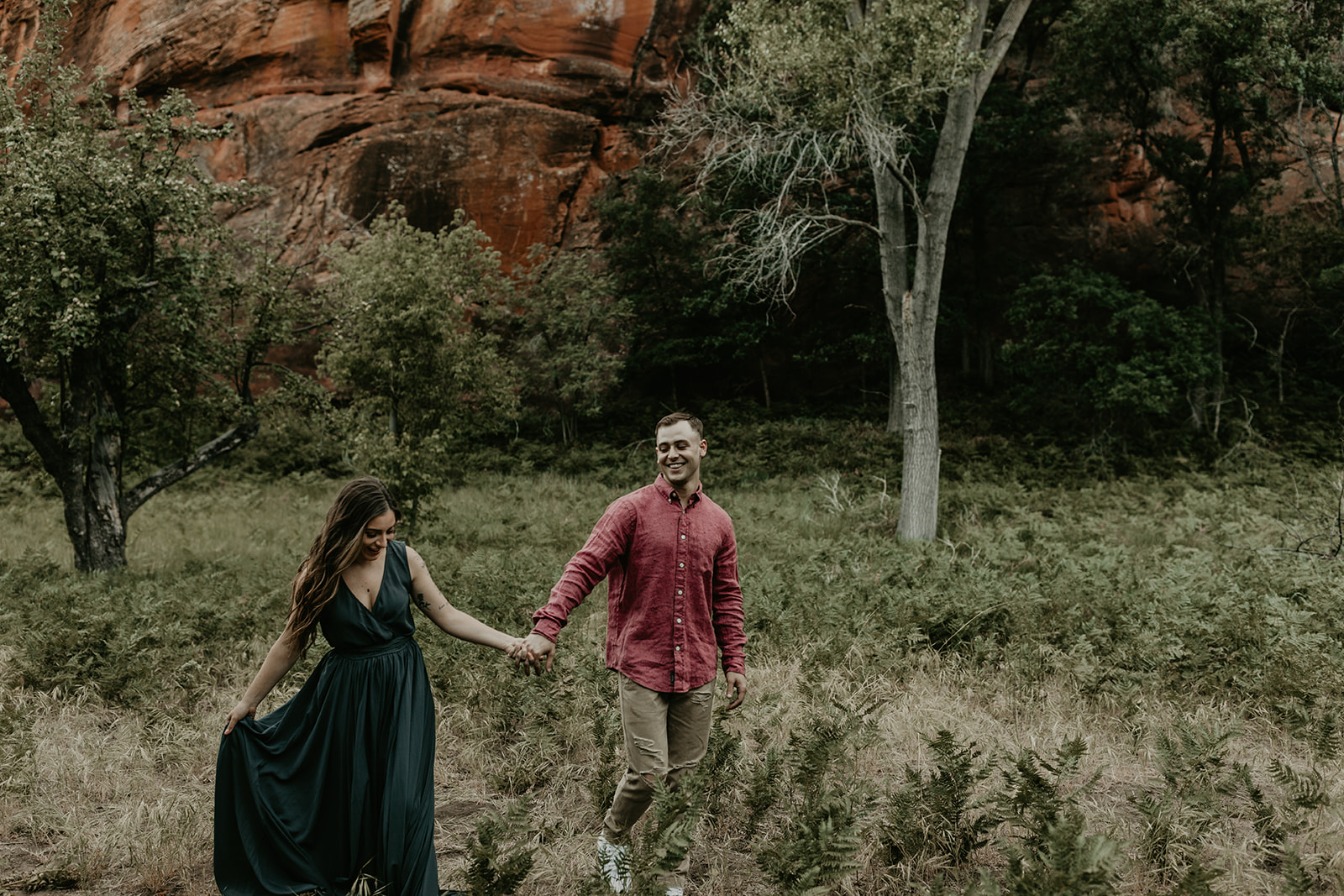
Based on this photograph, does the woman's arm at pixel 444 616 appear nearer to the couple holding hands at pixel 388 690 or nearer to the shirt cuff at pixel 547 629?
the couple holding hands at pixel 388 690

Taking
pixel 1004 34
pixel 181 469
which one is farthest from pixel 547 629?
pixel 1004 34

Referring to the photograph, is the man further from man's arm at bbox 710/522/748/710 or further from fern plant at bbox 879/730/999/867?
fern plant at bbox 879/730/999/867

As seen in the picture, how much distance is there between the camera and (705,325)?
26.3 m

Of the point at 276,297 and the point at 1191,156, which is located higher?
the point at 1191,156

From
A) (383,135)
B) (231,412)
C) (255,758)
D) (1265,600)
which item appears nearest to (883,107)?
(1265,600)

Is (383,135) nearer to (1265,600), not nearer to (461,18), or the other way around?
(461,18)

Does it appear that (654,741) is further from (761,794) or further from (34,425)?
(34,425)

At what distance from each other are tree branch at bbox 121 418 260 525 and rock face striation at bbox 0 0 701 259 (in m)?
15.2

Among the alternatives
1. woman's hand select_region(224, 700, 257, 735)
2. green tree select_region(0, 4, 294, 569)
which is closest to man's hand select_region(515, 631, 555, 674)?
woman's hand select_region(224, 700, 257, 735)

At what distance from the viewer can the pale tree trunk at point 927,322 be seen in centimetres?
1216

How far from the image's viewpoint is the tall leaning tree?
10.8 m

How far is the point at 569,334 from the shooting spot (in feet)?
79.0

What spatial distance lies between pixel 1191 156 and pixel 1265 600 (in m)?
16.4

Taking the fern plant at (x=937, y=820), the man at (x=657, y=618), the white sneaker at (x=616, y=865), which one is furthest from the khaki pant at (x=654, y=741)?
the fern plant at (x=937, y=820)
